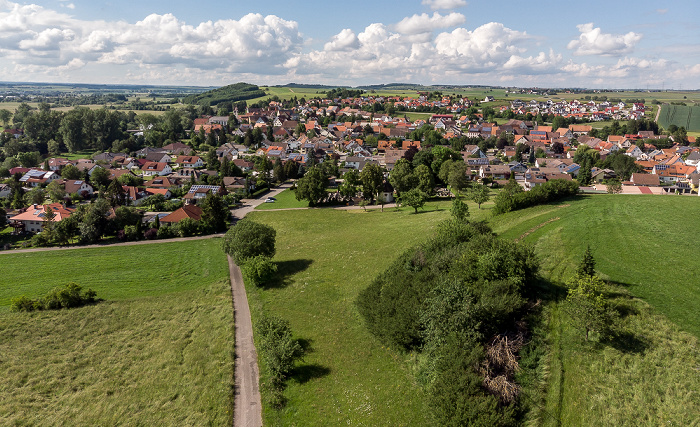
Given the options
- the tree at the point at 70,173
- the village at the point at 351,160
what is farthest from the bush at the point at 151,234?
the tree at the point at 70,173

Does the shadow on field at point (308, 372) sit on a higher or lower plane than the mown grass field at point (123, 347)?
higher

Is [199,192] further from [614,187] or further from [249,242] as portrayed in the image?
[614,187]

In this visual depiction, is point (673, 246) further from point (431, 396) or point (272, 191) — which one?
point (272, 191)

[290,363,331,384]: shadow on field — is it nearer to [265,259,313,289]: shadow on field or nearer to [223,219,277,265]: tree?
[265,259,313,289]: shadow on field

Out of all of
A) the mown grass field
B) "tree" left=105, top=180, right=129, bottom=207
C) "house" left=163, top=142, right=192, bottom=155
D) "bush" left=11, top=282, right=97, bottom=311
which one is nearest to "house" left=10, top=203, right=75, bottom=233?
"tree" left=105, top=180, right=129, bottom=207

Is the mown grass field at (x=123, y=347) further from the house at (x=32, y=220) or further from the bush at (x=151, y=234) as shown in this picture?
the house at (x=32, y=220)

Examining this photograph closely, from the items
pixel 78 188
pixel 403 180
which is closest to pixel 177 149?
pixel 78 188
